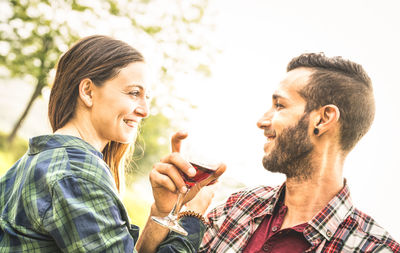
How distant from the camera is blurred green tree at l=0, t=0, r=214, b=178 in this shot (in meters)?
10.7

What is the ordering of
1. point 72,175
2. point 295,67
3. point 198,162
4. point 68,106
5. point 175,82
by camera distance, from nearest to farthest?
point 72,175
point 198,162
point 68,106
point 295,67
point 175,82

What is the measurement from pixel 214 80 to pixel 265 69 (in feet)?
5.97

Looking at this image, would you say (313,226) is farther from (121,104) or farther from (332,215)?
(121,104)

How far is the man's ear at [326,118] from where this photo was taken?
2.57m

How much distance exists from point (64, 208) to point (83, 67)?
1025mm

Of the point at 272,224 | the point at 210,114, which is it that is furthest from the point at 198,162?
the point at 210,114

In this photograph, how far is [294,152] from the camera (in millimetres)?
2582

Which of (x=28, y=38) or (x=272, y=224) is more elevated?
(x=272, y=224)

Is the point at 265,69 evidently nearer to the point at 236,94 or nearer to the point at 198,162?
the point at 236,94

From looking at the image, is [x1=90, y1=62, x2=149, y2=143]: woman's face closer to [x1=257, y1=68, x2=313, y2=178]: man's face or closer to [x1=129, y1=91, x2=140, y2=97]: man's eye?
[x1=129, y1=91, x2=140, y2=97]: man's eye

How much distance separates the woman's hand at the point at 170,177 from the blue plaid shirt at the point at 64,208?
1.01 ft

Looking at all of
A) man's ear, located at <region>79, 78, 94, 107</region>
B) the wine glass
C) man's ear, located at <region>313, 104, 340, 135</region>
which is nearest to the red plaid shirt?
man's ear, located at <region>313, 104, 340, 135</region>

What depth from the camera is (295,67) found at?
9.70 feet

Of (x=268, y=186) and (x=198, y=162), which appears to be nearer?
(x=198, y=162)
